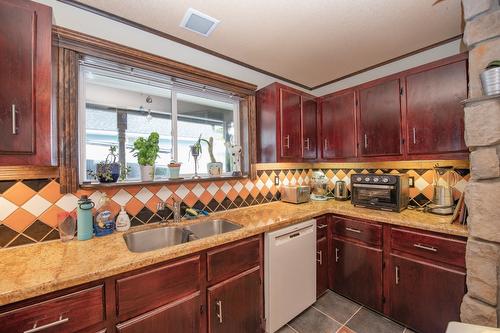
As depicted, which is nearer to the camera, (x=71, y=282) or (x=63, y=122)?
(x=71, y=282)

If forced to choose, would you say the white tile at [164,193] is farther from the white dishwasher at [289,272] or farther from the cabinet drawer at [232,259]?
the white dishwasher at [289,272]

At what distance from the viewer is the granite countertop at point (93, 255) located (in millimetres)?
919

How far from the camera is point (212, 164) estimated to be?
7.17 ft

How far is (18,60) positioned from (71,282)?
1.10m

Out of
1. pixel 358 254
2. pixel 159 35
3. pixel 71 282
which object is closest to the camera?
pixel 71 282

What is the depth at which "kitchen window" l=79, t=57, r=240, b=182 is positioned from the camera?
1644 millimetres

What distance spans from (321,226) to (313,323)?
33.4 inches

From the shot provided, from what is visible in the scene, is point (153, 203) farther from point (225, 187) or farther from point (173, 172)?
point (225, 187)

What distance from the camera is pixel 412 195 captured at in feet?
7.43

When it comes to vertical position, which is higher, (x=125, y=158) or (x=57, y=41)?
(x=57, y=41)

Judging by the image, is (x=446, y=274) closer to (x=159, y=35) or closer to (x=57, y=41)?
(x=159, y=35)

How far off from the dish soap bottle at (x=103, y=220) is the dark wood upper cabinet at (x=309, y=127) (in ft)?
6.53

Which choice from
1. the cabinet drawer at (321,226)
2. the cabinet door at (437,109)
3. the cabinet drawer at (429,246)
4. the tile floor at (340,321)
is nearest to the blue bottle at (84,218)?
the tile floor at (340,321)

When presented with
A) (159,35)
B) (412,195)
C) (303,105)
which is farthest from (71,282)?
(412,195)
